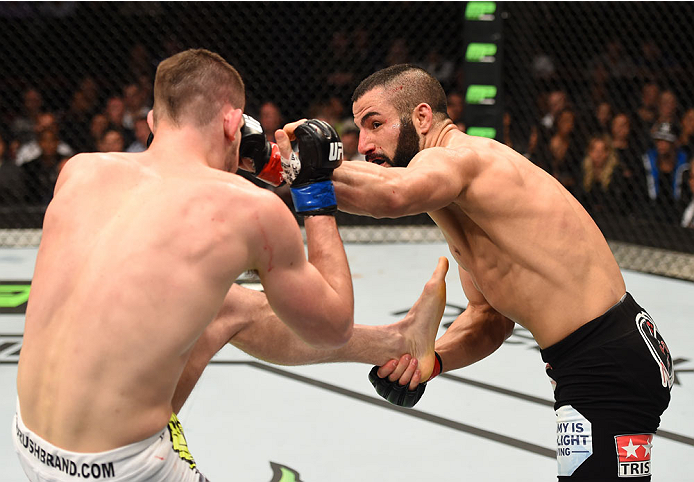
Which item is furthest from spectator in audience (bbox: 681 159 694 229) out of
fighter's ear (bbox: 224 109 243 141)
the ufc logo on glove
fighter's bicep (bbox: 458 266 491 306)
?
fighter's ear (bbox: 224 109 243 141)

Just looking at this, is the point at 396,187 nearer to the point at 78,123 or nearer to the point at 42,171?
the point at 42,171

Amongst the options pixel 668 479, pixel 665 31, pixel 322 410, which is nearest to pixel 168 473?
pixel 322 410

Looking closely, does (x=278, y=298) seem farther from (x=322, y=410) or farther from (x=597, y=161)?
(x=597, y=161)

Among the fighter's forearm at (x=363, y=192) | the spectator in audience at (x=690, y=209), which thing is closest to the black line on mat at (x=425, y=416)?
the fighter's forearm at (x=363, y=192)

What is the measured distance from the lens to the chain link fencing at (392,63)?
18.5ft

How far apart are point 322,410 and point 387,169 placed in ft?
4.49

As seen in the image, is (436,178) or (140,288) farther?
(436,178)

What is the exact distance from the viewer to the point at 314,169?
65.8 inches

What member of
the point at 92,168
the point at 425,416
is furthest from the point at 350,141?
the point at 92,168

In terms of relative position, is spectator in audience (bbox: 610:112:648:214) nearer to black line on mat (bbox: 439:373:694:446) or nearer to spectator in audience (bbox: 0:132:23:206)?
black line on mat (bbox: 439:373:694:446)

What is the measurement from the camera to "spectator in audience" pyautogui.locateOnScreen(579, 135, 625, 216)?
5.57 metres

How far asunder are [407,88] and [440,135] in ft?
0.50

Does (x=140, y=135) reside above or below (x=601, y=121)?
above

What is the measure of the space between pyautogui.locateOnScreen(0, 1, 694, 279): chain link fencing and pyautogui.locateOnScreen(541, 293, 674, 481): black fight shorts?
3533mm
